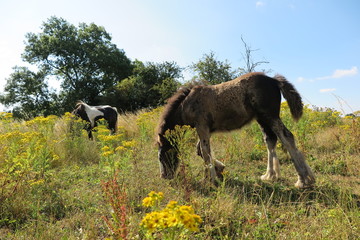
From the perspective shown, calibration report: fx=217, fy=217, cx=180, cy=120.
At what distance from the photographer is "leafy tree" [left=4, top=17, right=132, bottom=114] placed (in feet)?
94.2

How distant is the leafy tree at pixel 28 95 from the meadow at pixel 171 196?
2707cm

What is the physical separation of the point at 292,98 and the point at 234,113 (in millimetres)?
1057

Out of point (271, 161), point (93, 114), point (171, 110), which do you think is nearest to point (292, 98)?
point (271, 161)

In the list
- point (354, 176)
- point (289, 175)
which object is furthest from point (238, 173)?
point (354, 176)

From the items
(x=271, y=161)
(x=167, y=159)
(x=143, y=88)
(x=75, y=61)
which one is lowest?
(x=271, y=161)

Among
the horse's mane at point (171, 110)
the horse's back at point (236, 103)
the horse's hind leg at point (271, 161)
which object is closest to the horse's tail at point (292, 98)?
the horse's back at point (236, 103)

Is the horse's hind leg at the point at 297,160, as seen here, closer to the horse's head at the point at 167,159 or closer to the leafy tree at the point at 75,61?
the horse's head at the point at 167,159

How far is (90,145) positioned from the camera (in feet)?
19.4

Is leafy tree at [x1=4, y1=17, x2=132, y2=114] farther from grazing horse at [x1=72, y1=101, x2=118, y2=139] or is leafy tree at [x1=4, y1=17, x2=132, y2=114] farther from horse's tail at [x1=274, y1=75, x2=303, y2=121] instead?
horse's tail at [x1=274, y1=75, x2=303, y2=121]

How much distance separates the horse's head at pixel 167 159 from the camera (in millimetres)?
3998

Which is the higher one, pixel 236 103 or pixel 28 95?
pixel 28 95

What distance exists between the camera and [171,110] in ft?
14.1

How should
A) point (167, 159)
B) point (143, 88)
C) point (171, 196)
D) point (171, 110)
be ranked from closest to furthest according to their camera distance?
point (171, 196) → point (167, 159) → point (171, 110) → point (143, 88)

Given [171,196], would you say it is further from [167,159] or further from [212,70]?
[212,70]
